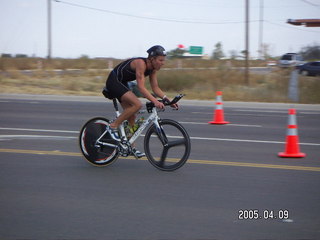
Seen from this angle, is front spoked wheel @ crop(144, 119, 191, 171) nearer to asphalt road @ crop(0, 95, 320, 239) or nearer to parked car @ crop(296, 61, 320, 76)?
asphalt road @ crop(0, 95, 320, 239)

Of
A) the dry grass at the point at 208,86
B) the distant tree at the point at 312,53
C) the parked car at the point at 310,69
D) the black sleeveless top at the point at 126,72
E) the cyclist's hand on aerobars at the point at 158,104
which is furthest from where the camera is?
the distant tree at the point at 312,53

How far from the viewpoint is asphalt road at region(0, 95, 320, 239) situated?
16.5 feet

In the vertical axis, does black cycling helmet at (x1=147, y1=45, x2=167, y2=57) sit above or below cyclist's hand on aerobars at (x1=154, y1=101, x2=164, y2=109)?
above

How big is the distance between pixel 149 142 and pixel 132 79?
0.96 metres

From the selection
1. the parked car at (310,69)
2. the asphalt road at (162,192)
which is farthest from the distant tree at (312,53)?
the asphalt road at (162,192)

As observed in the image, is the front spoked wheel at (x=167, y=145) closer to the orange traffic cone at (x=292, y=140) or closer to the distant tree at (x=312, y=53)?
the orange traffic cone at (x=292, y=140)

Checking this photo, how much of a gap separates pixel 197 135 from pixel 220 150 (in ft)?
6.34

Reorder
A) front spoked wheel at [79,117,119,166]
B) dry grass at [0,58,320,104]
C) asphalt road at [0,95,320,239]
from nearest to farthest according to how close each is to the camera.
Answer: asphalt road at [0,95,320,239]
front spoked wheel at [79,117,119,166]
dry grass at [0,58,320,104]

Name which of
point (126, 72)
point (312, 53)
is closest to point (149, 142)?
point (126, 72)

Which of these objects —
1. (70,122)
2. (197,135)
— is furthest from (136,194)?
(70,122)

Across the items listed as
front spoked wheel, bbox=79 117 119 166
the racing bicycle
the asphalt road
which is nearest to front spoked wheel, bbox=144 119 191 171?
the racing bicycle

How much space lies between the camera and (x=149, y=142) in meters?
7.39

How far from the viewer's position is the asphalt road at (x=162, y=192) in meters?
5.02

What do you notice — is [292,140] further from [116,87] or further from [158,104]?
[116,87]
